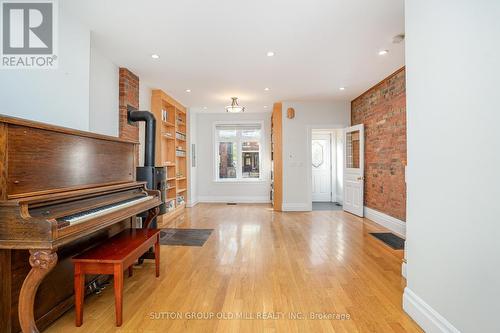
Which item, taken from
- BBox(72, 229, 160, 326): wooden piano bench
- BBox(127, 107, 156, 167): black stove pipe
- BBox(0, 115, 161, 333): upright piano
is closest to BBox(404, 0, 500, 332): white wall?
BBox(72, 229, 160, 326): wooden piano bench

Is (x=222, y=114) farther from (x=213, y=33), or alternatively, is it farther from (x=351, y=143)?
(x=213, y=33)

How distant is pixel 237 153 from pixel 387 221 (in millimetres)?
4568

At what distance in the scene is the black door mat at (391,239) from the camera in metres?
3.54

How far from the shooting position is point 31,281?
146 centimetres

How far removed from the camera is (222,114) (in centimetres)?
758

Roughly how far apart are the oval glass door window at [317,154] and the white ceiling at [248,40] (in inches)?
124

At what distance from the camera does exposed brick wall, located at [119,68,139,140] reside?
3.88m

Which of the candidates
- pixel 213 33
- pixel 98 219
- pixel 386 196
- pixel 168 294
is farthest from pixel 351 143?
pixel 98 219

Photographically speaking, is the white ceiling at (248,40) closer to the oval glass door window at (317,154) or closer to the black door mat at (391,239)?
the black door mat at (391,239)

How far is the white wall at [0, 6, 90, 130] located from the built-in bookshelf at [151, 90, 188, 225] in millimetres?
2356

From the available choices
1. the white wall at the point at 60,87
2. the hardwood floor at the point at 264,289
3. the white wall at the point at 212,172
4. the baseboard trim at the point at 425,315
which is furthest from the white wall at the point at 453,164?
the white wall at the point at 212,172

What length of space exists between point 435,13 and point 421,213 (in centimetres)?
138

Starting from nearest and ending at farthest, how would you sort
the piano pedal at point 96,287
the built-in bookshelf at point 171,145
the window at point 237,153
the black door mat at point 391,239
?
the piano pedal at point 96,287, the black door mat at point 391,239, the built-in bookshelf at point 171,145, the window at point 237,153

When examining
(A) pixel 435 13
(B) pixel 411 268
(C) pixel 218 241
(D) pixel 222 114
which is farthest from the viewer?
(D) pixel 222 114
